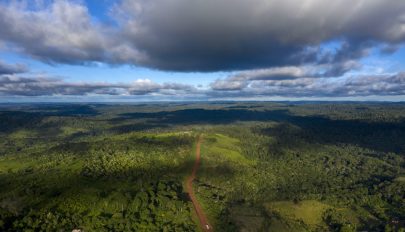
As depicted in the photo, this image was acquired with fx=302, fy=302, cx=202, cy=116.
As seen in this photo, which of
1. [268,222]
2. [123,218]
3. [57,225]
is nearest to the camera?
[57,225]

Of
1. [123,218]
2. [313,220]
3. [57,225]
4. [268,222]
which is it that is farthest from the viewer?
[313,220]

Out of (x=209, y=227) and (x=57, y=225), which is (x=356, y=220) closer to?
(x=209, y=227)

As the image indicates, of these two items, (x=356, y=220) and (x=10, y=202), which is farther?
(x=356, y=220)

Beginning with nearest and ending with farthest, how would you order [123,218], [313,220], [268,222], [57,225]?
[57,225]
[123,218]
[268,222]
[313,220]

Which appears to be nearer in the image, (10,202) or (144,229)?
(144,229)

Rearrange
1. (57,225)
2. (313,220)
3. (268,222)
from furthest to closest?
(313,220) → (268,222) → (57,225)

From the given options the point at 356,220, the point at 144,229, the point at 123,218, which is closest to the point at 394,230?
the point at 356,220

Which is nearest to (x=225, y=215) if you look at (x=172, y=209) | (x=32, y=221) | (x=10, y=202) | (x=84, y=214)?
(x=172, y=209)

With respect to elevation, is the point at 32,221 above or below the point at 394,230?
above

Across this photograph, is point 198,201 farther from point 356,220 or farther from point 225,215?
point 356,220
